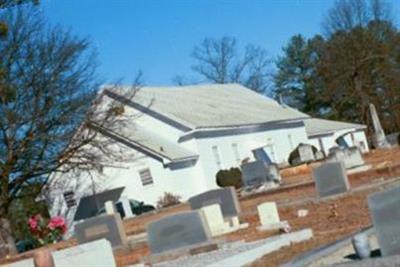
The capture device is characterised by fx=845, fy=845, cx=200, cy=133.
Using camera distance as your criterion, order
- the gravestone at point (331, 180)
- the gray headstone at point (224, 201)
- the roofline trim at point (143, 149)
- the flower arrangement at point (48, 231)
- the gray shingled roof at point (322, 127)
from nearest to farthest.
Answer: the gray headstone at point (224, 201)
the gravestone at point (331, 180)
the flower arrangement at point (48, 231)
the roofline trim at point (143, 149)
the gray shingled roof at point (322, 127)

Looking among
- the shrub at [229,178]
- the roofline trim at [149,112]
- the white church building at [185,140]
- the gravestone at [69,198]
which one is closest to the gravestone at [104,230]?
the white church building at [185,140]

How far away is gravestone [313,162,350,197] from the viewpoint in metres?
21.6

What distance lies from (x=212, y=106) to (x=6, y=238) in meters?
19.4

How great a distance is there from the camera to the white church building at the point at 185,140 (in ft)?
140

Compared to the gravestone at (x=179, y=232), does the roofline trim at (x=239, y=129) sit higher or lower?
higher

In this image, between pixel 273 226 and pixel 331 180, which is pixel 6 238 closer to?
pixel 331 180

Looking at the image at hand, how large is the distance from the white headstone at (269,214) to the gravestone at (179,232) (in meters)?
2.33

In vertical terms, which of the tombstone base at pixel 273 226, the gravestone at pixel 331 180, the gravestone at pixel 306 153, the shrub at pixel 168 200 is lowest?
the tombstone base at pixel 273 226

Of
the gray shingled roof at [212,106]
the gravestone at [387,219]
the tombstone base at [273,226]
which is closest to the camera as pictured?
the gravestone at [387,219]

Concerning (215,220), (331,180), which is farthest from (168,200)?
(215,220)

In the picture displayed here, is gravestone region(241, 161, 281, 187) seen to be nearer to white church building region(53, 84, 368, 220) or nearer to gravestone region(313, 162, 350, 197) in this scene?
white church building region(53, 84, 368, 220)

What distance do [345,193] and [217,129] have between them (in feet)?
81.8

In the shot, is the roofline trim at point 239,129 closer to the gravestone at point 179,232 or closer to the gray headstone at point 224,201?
the gray headstone at point 224,201

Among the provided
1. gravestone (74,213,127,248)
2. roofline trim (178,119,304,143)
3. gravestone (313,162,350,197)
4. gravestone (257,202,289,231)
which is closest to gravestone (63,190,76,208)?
roofline trim (178,119,304,143)
